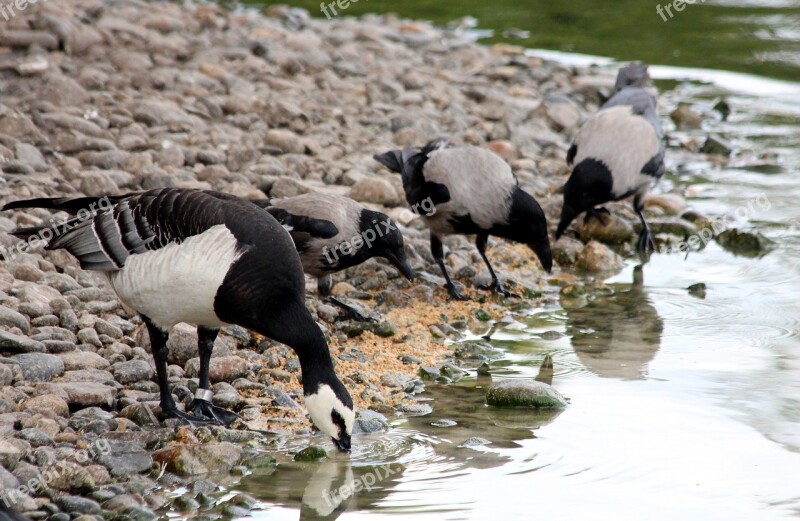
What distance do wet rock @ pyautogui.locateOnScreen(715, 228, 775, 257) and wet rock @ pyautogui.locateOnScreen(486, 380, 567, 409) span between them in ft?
14.3

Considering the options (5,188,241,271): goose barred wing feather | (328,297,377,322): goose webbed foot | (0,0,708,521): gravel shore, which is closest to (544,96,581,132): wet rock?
(0,0,708,521): gravel shore

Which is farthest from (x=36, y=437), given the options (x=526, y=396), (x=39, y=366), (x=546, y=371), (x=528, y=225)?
(x=528, y=225)

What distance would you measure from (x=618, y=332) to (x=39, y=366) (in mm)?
4393

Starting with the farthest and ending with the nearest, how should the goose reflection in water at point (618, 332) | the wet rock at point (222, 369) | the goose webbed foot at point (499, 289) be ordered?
the goose webbed foot at point (499, 289), the goose reflection in water at point (618, 332), the wet rock at point (222, 369)

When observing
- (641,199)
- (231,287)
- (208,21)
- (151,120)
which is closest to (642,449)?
(231,287)

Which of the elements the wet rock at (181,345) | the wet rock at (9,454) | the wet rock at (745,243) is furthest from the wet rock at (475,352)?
the wet rock at (745,243)

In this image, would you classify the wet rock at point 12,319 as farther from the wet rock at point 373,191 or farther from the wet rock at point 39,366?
the wet rock at point 373,191

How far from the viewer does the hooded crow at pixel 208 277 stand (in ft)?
19.4

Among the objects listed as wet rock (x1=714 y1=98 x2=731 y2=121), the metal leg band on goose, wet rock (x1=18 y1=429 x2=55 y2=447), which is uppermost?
wet rock (x1=714 y1=98 x2=731 y2=121)

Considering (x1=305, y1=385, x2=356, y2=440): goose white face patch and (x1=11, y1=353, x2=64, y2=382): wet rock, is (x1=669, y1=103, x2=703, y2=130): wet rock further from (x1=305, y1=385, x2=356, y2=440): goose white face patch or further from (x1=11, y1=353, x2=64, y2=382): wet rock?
(x1=11, y1=353, x2=64, y2=382): wet rock

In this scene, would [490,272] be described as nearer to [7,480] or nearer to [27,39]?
[7,480]

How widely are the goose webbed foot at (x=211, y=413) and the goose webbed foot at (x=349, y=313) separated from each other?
1920mm

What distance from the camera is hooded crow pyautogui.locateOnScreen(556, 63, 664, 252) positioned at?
10.4 metres

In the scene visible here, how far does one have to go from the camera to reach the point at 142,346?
7.14 metres
